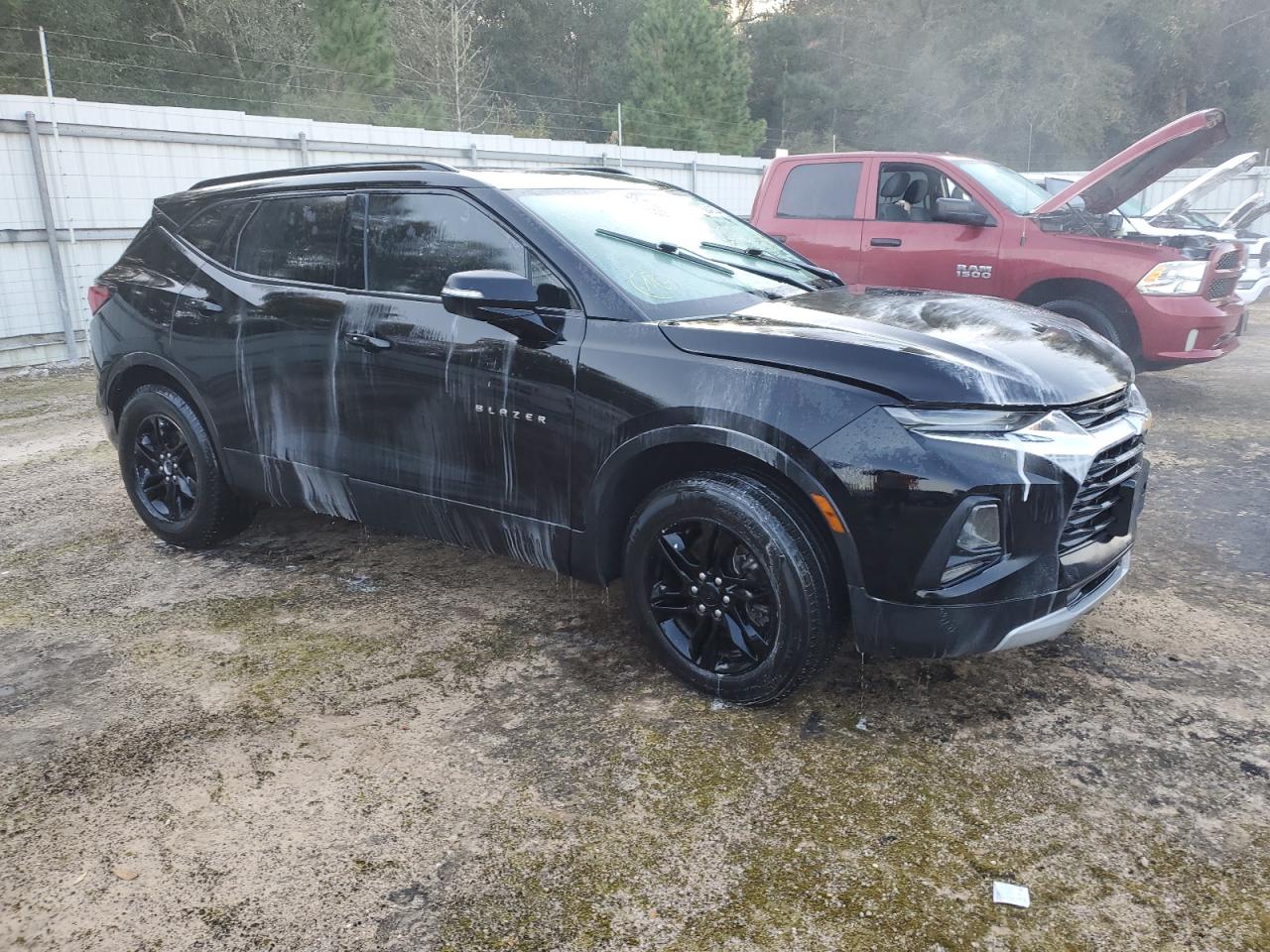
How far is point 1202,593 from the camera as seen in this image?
404 cm

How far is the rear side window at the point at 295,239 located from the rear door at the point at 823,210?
188 inches

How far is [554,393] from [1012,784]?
6.05ft

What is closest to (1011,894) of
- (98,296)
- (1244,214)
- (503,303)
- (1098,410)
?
(1098,410)

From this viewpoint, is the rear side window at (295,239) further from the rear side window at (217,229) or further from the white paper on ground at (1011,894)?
the white paper on ground at (1011,894)

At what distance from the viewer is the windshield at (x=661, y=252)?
11.2 feet

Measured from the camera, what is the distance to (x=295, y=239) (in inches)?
162

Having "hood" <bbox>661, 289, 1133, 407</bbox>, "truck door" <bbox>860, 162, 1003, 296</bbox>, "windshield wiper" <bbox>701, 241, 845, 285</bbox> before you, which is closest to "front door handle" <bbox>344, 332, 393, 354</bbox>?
"hood" <bbox>661, 289, 1133, 407</bbox>

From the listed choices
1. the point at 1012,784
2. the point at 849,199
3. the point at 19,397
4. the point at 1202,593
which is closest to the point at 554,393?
the point at 1012,784

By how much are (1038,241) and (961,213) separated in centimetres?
60

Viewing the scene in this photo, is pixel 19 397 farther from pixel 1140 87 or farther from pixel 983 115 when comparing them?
pixel 1140 87

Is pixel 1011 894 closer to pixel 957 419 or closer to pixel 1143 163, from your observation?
pixel 957 419

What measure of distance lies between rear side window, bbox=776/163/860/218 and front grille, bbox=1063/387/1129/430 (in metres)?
5.19

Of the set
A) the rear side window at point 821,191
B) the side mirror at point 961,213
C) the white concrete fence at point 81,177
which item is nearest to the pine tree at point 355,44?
the white concrete fence at point 81,177

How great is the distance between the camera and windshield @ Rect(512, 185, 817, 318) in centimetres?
340
